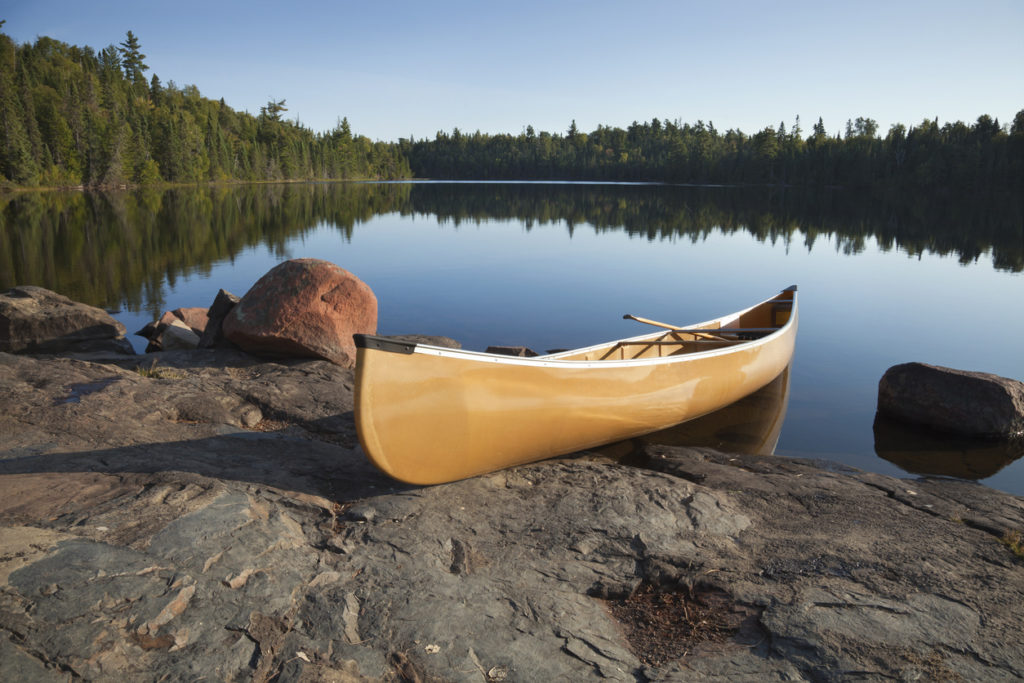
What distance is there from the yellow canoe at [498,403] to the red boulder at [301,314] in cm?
344

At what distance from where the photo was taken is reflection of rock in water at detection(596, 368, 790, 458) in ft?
23.3

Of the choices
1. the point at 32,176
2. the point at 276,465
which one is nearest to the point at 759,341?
the point at 276,465

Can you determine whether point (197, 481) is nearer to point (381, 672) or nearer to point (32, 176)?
point (381, 672)

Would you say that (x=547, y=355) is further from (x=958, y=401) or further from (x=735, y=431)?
(x=958, y=401)

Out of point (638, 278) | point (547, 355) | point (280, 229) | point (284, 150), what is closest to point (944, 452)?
point (547, 355)

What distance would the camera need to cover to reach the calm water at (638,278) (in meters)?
9.84

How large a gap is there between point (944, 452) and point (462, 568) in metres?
6.52

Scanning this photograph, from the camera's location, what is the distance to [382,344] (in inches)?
159

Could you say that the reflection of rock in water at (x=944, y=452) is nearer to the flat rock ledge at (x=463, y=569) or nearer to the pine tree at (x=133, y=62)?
the flat rock ledge at (x=463, y=569)

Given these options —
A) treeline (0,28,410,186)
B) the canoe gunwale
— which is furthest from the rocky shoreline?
treeline (0,28,410,186)

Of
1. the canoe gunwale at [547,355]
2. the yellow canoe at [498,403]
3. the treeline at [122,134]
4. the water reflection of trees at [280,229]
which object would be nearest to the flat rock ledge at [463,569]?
the yellow canoe at [498,403]

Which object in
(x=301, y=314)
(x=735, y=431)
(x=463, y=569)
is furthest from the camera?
(x=301, y=314)

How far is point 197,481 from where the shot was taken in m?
4.05

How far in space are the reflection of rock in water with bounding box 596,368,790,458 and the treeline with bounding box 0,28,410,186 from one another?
63.8m
